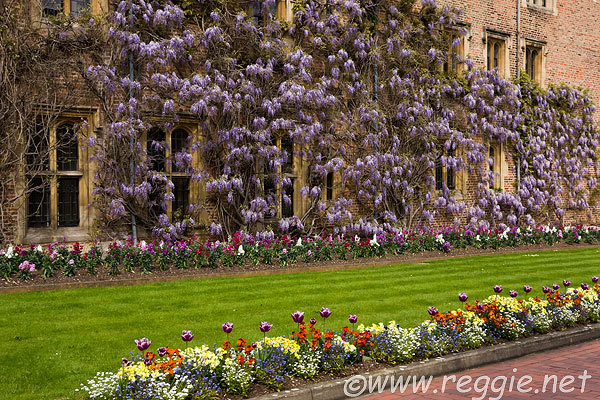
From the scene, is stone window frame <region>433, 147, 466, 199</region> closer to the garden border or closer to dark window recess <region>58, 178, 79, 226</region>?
the garden border

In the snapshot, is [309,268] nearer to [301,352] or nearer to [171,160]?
[171,160]

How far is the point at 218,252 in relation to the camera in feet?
40.0

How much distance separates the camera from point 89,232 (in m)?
12.9

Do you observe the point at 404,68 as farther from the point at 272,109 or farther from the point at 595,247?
the point at 595,247

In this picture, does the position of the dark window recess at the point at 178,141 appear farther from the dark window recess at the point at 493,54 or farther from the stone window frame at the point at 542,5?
the stone window frame at the point at 542,5

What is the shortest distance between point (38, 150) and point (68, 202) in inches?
45.8

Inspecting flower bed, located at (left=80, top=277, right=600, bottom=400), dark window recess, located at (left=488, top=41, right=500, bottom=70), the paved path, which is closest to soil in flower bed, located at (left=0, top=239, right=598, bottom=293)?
flower bed, located at (left=80, top=277, right=600, bottom=400)

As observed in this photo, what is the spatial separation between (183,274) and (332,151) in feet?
21.1

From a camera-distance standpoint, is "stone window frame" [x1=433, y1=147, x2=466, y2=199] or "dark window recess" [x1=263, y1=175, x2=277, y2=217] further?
"stone window frame" [x1=433, y1=147, x2=466, y2=199]

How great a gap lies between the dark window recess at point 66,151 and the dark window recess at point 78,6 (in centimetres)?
226

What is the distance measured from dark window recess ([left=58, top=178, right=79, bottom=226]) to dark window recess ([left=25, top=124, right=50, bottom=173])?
52 centimetres

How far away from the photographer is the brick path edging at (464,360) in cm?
515

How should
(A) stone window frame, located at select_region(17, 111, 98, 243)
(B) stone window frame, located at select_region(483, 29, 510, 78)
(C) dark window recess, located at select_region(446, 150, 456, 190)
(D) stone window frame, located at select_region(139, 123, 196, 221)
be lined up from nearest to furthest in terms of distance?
1. (A) stone window frame, located at select_region(17, 111, 98, 243)
2. (D) stone window frame, located at select_region(139, 123, 196, 221)
3. (C) dark window recess, located at select_region(446, 150, 456, 190)
4. (B) stone window frame, located at select_region(483, 29, 510, 78)

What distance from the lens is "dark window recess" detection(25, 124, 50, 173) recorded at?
39.6 ft
